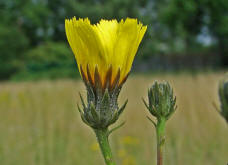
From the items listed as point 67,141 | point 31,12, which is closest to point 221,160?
point 67,141

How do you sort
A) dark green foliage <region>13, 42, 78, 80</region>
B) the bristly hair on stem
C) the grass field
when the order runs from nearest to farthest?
the bristly hair on stem → the grass field → dark green foliage <region>13, 42, 78, 80</region>

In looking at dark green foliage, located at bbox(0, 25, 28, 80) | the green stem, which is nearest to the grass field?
the green stem

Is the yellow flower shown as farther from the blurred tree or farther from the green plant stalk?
the blurred tree

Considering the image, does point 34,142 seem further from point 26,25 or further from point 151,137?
point 26,25

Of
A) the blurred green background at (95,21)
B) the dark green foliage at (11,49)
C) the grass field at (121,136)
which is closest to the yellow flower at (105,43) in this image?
the grass field at (121,136)

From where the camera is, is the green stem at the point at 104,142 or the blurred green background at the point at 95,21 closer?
the green stem at the point at 104,142

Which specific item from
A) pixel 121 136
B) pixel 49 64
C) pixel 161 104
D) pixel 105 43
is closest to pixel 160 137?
pixel 161 104

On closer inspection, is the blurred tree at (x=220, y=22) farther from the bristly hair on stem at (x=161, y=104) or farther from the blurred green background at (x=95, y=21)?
the bristly hair on stem at (x=161, y=104)
